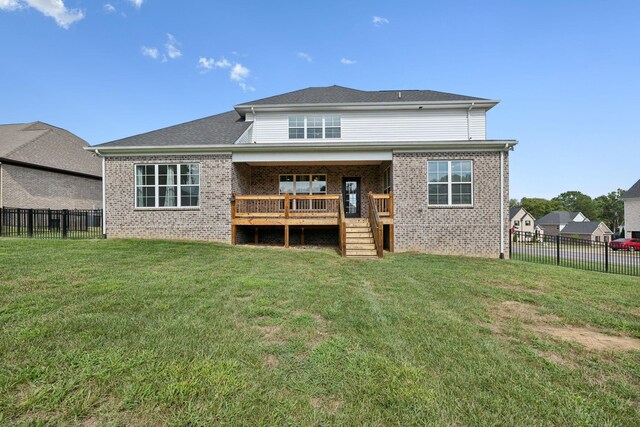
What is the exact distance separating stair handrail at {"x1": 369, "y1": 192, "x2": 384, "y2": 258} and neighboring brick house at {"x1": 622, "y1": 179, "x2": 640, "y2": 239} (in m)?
39.5

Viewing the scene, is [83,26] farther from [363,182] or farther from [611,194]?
[611,194]

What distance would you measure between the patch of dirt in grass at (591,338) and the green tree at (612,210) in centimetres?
11036

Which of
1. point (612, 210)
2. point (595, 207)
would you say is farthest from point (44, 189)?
point (595, 207)

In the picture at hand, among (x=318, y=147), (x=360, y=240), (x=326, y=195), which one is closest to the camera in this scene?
(x=360, y=240)

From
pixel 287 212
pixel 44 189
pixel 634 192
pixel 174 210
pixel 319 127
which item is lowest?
pixel 287 212

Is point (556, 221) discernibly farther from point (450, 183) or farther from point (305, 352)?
point (305, 352)

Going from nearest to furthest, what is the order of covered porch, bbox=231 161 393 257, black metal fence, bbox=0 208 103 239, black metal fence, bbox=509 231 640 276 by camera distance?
black metal fence, bbox=509 231 640 276 < covered porch, bbox=231 161 393 257 < black metal fence, bbox=0 208 103 239

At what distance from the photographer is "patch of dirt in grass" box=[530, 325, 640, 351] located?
11.6ft

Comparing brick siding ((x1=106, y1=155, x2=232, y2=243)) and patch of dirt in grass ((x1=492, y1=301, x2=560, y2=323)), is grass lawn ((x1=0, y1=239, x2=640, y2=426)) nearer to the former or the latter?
patch of dirt in grass ((x1=492, y1=301, x2=560, y2=323))

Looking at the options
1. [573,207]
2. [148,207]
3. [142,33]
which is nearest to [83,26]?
[142,33]

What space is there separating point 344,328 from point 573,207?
132m

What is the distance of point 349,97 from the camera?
15.4m

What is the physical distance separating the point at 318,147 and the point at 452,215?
19.9ft

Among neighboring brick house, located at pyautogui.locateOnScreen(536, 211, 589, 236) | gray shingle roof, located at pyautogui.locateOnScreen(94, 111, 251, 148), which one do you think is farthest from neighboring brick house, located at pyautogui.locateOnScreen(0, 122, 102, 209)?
neighboring brick house, located at pyautogui.locateOnScreen(536, 211, 589, 236)
